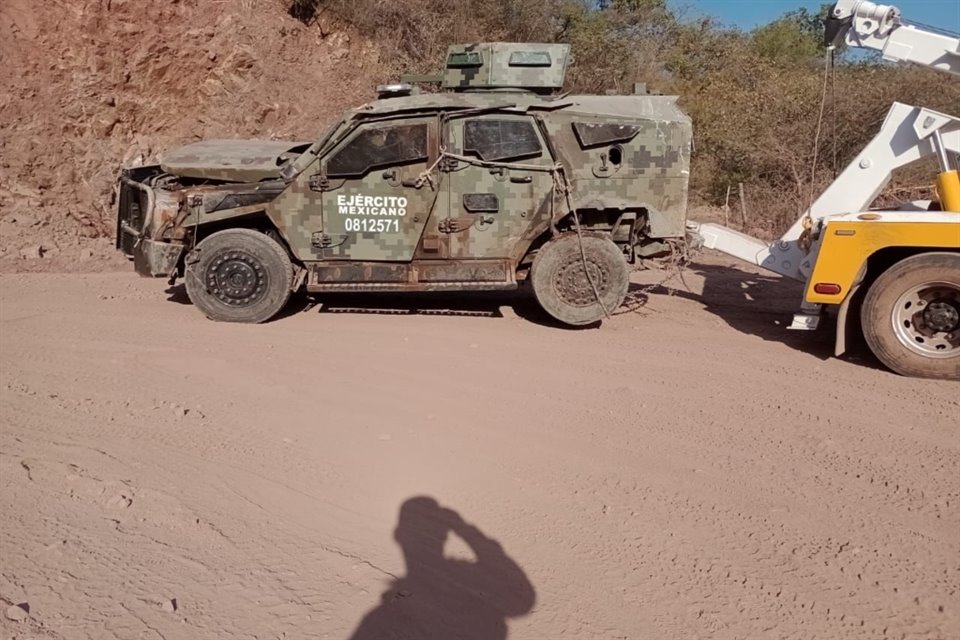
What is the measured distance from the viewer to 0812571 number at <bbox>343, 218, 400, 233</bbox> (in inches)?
292

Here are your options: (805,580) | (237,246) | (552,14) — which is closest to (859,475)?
(805,580)

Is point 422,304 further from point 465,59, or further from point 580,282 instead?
point 465,59

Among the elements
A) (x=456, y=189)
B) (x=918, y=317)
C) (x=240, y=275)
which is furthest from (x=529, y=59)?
(x=918, y=317)

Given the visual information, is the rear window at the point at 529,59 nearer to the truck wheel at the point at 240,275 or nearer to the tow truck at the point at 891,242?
the tow truck at the point at 891,242

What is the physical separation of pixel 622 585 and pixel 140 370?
4.09 meters

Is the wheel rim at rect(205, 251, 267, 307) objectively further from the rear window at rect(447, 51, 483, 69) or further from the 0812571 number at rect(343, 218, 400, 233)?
the rear window at rect(447, 51, 483, 69)

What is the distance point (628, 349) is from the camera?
22.1ft

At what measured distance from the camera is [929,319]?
6.15 metres

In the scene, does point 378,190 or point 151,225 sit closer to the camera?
point 378,190

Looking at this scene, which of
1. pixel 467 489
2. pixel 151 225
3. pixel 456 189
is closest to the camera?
pixel 467 489

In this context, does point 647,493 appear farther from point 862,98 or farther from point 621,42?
point 621,42

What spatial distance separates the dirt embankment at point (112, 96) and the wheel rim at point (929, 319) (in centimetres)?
966

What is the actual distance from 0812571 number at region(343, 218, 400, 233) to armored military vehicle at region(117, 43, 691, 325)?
1cm

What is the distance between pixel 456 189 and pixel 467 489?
3881 millimetres
